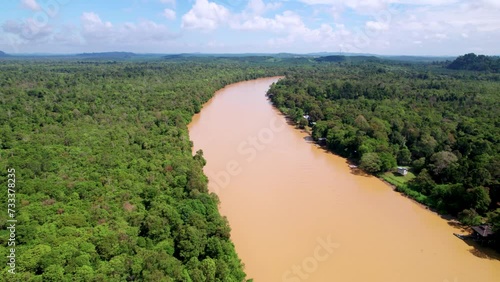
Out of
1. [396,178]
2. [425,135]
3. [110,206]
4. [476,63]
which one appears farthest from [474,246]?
[476,63]

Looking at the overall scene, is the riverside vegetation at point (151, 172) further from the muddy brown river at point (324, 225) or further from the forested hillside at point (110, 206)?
the muddy brown river at point (324, 225)

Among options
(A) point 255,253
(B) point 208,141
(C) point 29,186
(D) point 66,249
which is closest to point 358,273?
(A) point 255,253

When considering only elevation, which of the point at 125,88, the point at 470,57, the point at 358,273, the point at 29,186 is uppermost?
the point at 470,57

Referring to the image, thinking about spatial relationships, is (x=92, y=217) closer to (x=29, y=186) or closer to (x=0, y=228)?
(x=0, y=228)

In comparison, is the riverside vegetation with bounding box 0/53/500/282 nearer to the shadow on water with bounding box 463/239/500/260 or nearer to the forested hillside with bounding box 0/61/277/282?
the forested hillside with bounding box 0/61/277/282

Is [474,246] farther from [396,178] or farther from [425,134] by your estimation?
[425,134]

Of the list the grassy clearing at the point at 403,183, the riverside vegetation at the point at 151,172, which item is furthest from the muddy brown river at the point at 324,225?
the riverside vegetation at the point at 151,172

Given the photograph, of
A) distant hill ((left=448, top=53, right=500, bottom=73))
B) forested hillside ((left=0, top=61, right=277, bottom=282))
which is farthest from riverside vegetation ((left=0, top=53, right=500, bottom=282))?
distant hill ((left=448, top=53, right=500, bottom=73))
